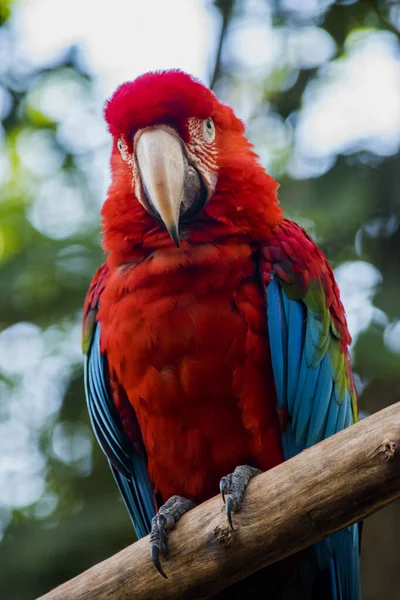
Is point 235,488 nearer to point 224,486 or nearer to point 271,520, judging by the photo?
point 224,486

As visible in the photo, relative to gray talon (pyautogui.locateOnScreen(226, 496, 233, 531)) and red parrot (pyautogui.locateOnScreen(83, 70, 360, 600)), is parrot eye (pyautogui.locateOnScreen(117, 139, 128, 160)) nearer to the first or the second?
red parrot (pyautogui.locateOnScreen(83, 70, 360, 600))

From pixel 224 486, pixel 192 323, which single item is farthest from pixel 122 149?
pixel 224 486

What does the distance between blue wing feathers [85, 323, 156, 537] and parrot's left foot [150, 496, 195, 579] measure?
14.3 inches

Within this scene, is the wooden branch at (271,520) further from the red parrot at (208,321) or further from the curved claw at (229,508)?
the red parrot at (208,321)

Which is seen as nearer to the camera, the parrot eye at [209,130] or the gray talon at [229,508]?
the gray talon at [229,508]

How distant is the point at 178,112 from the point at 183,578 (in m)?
1.52

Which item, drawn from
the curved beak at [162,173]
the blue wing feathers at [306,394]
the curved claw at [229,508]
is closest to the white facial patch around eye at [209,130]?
the curved beak at [162,173]

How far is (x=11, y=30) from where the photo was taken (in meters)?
5.26

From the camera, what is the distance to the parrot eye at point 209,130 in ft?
9.16

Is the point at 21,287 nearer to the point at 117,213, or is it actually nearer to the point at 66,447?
the point at 66,447

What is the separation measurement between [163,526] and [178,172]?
1.13m

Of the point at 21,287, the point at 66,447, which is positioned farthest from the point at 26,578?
the point at 21,287

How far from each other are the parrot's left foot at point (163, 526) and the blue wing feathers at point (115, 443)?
1.19 ft

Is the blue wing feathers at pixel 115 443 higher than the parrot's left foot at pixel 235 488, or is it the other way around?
the blue wing feathers at pixel 115 443
